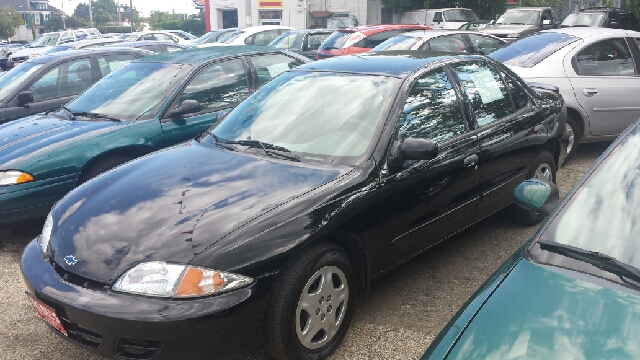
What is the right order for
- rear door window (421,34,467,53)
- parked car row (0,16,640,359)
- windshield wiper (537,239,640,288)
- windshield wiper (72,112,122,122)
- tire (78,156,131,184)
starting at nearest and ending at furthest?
1. windshield wiper (537,239,640,288)
2. parked car row (0,16,640,359)
3. tire (78,156,131,184)
4. windshield wiper (72,112,122,122)
5. rear door window (421,34,467,53)

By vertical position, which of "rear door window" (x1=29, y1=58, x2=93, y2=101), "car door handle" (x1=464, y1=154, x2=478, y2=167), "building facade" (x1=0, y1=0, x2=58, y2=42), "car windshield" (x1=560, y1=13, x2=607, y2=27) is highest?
"building facade" (x1=0, y1=0, x2=58, y2=42)

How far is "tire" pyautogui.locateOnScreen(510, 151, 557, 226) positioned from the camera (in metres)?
4.77

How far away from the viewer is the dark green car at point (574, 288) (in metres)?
1.72

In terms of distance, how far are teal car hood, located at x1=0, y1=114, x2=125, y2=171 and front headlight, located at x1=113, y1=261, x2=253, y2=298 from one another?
2567mm

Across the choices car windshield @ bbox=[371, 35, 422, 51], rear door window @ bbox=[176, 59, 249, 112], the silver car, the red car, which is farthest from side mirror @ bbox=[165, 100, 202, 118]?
the red car

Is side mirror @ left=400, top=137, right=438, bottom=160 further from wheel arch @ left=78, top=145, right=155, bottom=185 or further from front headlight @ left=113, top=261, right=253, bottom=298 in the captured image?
wheel arch @ left=78, top=145, right=155, bottom=185

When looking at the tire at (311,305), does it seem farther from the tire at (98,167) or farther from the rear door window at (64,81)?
the rear door window at (64,81)

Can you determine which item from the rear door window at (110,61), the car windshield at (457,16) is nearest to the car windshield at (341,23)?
the car windshield at (457,16)

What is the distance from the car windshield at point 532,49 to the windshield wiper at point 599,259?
4.87 metres

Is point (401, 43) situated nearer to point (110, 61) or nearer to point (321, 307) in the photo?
point (110, 61)

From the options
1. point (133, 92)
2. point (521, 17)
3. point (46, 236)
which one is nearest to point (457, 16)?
point (521, 17)

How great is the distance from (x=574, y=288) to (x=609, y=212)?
1.57 feet

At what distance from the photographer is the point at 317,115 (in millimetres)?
3709

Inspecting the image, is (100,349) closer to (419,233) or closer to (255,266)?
(255,266)
